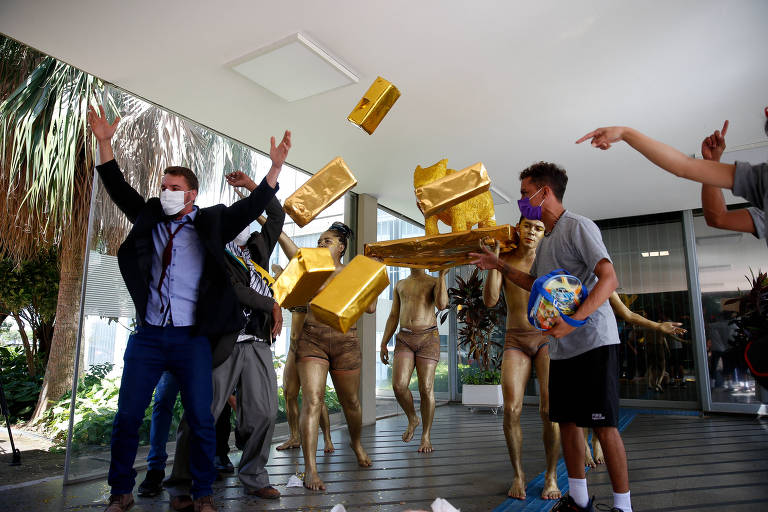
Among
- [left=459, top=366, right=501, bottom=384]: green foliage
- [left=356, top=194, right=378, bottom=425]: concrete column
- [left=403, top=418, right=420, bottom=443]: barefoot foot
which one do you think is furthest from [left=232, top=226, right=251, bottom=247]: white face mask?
[left=459, top=366, right=501, bottom=384]: green foliage

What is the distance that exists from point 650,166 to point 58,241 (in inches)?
263

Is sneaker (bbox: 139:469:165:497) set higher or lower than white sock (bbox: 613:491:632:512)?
lower

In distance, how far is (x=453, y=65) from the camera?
12.3 feet

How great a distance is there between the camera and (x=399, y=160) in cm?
571

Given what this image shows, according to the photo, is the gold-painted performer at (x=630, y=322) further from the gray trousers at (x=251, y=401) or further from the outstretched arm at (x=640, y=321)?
the gray trousers at (x=251, y=401)

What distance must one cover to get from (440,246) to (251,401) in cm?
149

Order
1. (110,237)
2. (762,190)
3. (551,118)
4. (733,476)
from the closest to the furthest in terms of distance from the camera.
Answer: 1. (762,190)
2. (733,476)
3. (110,237)
4. (551,118)

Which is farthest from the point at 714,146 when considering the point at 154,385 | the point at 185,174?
the point at 154,385

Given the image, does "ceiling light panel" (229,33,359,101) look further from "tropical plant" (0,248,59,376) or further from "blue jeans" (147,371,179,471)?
"tropical plant" (0,248,59,376)

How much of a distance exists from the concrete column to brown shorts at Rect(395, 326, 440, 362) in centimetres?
174

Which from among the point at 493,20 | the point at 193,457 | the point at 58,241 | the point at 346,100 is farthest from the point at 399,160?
the point at 193,457

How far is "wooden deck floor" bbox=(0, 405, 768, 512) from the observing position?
2852 millimetres

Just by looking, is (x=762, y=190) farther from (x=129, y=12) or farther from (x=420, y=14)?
(x=129, y=12)

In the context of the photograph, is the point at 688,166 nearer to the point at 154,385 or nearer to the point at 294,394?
the point at 154,385
